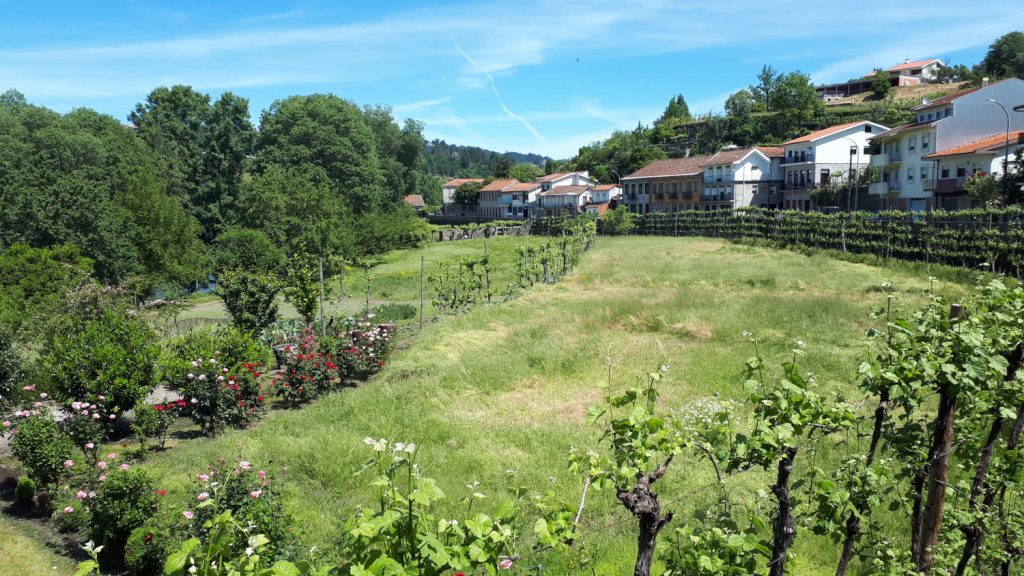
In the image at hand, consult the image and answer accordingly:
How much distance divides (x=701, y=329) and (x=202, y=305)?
27157 millimetres

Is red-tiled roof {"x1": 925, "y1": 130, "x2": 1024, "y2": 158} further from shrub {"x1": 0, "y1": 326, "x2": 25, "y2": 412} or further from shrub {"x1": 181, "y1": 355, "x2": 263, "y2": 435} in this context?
shrub {"x1": 0, "y1": 326, "x2": 25, "y2": 412}

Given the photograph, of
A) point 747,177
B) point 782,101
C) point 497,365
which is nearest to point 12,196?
point 497,365

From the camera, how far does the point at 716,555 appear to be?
11.4ft

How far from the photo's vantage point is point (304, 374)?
13312mm

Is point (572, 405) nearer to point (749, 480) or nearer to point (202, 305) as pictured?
point (749, 480)

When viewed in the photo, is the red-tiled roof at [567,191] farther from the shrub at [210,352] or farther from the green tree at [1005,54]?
the shrub at [210,352]

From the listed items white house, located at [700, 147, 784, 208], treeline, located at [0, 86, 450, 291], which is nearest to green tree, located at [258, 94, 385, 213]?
treeline, located at [0, 86, 450, 291]

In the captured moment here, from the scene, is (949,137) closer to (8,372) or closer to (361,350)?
(361,350)

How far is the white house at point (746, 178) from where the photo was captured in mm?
61250

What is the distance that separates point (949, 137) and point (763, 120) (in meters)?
54.6

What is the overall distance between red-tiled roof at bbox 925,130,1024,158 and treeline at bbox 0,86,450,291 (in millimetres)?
40830

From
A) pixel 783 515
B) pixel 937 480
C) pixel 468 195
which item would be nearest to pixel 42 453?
pixel 783 515

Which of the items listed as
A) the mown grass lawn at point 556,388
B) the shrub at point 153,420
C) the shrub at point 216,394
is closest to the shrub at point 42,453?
the shrub at point 153,420

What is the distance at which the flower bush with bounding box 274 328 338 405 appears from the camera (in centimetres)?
1318
